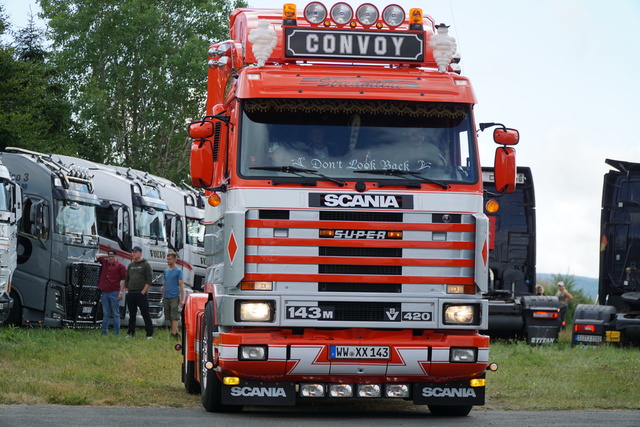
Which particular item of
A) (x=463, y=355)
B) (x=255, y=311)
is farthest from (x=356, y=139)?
(x=463, y=355)

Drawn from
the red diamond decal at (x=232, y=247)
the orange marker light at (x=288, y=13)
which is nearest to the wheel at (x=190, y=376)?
the red diamond decal at (x=232, y=247)

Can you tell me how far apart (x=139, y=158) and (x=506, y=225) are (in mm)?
31711

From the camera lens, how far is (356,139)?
36.6ft

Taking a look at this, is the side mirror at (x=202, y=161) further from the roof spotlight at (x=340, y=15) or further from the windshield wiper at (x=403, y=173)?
the roof spotlight at (x=340, y=15)

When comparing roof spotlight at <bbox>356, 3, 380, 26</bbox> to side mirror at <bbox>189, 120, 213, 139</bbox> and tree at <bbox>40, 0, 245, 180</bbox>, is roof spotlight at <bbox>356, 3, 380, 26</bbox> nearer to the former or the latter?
side mirror at <bbox>189, 120, 213, 139</bbox>

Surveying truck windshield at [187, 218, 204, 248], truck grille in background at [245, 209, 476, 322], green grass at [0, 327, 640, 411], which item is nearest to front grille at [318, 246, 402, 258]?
truck grille in background at [245, 209, 476, 322]

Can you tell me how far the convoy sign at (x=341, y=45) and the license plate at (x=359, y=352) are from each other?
283 cm

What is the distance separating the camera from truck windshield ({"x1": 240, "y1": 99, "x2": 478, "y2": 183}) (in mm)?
10977

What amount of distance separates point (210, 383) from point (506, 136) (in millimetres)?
3733

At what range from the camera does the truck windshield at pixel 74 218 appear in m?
26.3

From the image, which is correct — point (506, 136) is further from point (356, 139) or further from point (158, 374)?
point (158, 374)

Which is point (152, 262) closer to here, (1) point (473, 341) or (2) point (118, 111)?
(1) point (473, 341)

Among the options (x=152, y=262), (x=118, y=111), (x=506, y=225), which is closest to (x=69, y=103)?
(x=118, y=111)

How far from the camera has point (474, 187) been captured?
36.4ft
